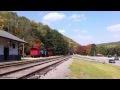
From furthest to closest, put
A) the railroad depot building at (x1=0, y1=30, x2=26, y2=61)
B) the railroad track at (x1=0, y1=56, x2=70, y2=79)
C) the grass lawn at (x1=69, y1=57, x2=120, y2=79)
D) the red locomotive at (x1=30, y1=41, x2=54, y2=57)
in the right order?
1. the railroad depot building at (x1=0, y1=30, x2=26, y2=61)
2. the red locomotive at (x1=30, y1=41, x2=54, y2=57)
3. the grass lawn at (x1=69, y1=57, x2=120, y2=79)
4. the railroad track at (x1=0, y1=56, x2=70, y2=79)

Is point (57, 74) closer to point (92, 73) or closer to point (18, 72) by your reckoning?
point (18, 72)

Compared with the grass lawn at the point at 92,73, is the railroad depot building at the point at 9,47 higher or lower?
higher

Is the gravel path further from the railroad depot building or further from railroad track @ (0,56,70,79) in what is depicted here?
the railroad depot building

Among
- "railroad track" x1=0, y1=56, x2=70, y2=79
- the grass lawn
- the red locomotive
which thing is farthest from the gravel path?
the red locomotive

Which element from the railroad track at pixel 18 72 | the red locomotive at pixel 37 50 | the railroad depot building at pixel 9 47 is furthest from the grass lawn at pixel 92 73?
the railroad depot building at pixel 9 47

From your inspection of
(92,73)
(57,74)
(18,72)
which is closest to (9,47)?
(18,72)

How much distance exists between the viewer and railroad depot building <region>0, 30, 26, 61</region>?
40.1m

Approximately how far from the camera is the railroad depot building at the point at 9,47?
131 feet

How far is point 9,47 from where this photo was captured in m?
42.5

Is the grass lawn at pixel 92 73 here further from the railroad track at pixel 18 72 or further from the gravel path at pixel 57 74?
the railroad track at pixel 18 72

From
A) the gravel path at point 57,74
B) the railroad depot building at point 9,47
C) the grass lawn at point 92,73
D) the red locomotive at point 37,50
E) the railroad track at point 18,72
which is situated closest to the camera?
the railroad track at point 18,72
